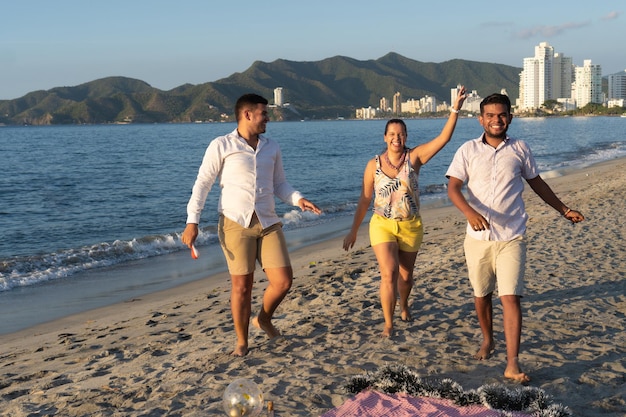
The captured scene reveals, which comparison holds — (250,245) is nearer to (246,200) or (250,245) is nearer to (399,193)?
(246,200)

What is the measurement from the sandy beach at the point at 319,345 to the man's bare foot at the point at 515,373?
7 cm

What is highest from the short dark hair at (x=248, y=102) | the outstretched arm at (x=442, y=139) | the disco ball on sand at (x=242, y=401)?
the short dark hair at (x=248, y=102)

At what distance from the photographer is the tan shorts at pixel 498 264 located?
4.39 metres

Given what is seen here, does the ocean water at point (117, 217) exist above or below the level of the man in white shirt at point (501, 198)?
below

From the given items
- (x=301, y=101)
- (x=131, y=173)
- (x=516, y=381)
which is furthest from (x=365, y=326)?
(x=301, y=101)

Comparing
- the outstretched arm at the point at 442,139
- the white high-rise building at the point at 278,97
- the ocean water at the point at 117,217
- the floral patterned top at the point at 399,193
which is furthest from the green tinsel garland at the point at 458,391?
the white high-rise building at the point at 278,97

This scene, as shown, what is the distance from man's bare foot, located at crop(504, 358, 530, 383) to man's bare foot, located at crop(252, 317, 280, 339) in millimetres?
2019

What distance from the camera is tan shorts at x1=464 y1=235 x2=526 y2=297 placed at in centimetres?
439

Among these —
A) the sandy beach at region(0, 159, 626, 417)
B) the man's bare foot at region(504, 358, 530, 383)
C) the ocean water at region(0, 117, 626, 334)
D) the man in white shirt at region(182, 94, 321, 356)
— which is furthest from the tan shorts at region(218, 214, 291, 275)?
the ocean water at region(0, 117, 626, 334)

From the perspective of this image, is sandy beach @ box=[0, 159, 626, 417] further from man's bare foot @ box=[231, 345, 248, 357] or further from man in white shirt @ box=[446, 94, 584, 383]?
man in white shirt @ box=[446, 94, 584, 383]

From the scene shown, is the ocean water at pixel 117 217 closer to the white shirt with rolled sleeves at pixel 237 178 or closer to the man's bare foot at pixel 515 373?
the white shirt with rolled sleeves at pixel 237 178

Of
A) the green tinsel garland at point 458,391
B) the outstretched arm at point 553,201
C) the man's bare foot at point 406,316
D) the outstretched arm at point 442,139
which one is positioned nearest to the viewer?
the green tinsel garland at point 458,391

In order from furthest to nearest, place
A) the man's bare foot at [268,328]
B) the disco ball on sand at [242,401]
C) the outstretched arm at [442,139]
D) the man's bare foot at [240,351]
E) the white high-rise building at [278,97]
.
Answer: the white high-rise building at [278,97] → the man's bare foot at [268,328] → the man's bare foot at [240,351] → the outstretched arm at [442,139] → the disco ball on sand at [242,401]

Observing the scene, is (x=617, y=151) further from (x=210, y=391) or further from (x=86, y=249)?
(x=210, y=391)
